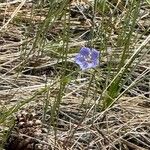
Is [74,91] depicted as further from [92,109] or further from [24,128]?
[24,128]

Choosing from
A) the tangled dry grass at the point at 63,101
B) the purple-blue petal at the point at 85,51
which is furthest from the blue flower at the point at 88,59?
the tangled dry grass at the point at 63,101

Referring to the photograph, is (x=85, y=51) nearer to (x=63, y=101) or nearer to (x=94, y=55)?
(x=94, y=55)

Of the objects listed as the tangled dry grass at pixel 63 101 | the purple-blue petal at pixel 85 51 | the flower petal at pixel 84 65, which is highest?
the purple-blue petal at pixel 85 51

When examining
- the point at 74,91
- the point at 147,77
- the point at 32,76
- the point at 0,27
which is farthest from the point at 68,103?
the point at 0,27

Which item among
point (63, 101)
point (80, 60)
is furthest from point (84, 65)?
point (63, 101)

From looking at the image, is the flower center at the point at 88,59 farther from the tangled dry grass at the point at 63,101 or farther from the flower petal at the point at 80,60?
the tangled dry grass at the point at 63,101

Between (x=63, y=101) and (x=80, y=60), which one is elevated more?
(x=80, y=60)

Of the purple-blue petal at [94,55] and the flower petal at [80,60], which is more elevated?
the purple-blue petal at [94,55]

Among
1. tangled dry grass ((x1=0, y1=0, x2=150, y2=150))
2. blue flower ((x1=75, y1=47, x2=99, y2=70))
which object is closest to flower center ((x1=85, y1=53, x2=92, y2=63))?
blue flower ((x1=75, y1=47, x2=99, y2=70))
